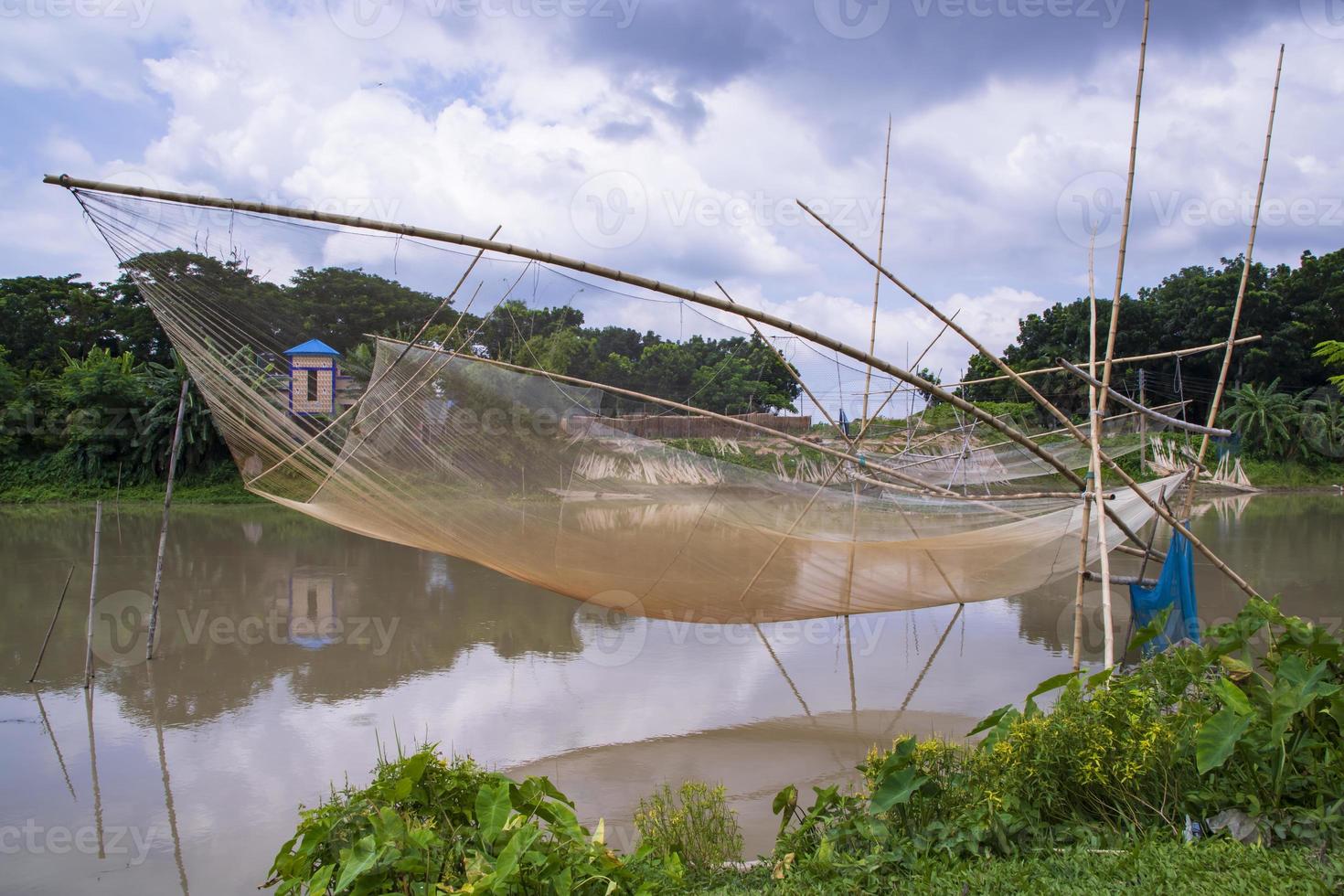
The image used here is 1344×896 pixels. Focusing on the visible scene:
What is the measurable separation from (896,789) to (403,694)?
323cm

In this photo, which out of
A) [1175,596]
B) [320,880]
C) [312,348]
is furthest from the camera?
[1175,596]

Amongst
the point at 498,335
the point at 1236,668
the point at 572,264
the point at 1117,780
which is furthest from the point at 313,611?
the point at 1236,668

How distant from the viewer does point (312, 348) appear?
3859mm

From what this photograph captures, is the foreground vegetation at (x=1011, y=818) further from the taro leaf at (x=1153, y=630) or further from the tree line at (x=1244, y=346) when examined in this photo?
the tree line at (x=1244, y=346)

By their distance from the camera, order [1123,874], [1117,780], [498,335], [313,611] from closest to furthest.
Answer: [1123,874] → [1117,780] → [498,335] → [313,611]

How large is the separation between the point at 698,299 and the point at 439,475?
1834mm

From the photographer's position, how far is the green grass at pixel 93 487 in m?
14.6

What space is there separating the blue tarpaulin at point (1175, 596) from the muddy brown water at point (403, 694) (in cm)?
77

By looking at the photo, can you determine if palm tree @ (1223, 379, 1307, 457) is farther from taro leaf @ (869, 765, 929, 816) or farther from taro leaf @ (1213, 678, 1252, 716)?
taro leaf @ (869, 765, 929, 816)

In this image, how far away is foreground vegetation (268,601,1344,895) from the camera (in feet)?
6.25

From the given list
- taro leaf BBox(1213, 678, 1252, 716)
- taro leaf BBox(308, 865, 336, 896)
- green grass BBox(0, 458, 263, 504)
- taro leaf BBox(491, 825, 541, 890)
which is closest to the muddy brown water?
taro leaf BBox(308, 865, 336, 896)

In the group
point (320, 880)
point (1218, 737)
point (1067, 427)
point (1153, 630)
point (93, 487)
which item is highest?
point (1067, 427)

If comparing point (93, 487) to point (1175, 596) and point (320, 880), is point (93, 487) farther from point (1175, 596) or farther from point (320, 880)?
point (1175, 596)

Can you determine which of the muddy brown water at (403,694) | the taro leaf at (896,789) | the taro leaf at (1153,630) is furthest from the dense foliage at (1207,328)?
the taro leaf at (896,789)
